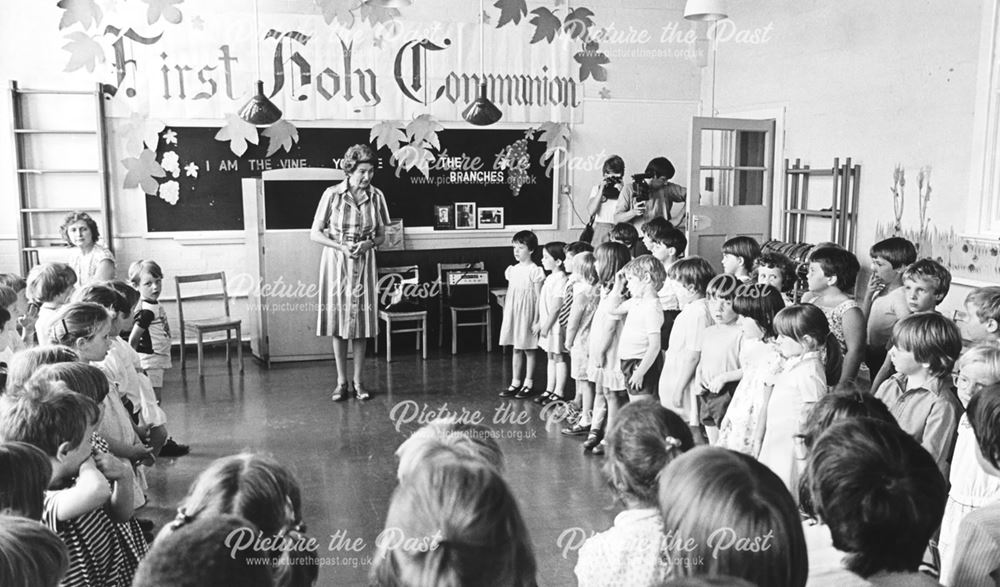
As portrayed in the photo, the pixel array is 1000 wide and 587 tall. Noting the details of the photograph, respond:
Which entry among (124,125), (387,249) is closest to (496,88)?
(387,249)

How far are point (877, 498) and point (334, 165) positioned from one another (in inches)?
273

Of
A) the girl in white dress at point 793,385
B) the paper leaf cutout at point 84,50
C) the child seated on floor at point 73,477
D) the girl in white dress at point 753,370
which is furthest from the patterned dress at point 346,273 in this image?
the child seated on floor at point 73,477

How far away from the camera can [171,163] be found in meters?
7.52

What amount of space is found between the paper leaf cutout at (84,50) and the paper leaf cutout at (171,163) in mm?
924

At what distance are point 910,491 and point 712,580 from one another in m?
0.78

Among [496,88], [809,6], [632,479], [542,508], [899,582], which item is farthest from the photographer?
[496,88]

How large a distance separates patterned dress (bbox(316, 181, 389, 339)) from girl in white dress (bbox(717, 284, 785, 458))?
3107mm

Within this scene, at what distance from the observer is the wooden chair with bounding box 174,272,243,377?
6805mm

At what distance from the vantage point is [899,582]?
1534mm

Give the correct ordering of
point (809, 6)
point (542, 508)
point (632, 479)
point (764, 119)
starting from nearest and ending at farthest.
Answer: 1. point (632, 479)
2. point (542, 508)
3. point (809, 6)
4. point (764, 119)

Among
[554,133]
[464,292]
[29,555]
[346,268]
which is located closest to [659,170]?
[554,133]

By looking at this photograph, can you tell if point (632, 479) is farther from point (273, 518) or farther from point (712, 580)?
point (712, 580)

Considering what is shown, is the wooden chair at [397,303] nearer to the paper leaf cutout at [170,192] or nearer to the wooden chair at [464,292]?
the wooden chair at [464,292]

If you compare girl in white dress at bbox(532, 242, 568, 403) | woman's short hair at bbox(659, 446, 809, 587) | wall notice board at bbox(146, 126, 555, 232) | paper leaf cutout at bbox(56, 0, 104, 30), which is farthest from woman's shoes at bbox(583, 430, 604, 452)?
paper leaf cutout at bbox(56, 0, 104, 30)
